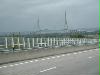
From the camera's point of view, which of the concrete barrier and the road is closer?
the road

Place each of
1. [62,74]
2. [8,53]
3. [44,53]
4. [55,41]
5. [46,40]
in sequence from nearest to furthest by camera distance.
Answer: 1. [62,74]
2. [8,53]
3. [44,53]
4. [46,40]
5. [55,41]

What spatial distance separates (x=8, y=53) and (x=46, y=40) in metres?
13.4

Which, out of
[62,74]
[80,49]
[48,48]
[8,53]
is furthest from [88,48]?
[62,74]

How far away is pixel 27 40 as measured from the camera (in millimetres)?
28031

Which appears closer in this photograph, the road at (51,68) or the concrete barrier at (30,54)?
the road at (51,68)

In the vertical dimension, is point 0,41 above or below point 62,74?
above

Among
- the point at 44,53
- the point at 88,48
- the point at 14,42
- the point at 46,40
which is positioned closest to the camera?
the point at 14,42

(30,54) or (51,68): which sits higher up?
(30,54)

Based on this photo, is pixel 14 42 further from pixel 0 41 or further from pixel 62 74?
pixel 62 74

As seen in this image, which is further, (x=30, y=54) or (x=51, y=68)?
(x=30, y=54)

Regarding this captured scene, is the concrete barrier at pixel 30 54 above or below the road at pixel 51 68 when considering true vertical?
above

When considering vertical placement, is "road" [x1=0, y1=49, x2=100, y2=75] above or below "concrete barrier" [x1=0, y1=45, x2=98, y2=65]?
below

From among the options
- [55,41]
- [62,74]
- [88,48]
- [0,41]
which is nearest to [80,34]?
[88,48]

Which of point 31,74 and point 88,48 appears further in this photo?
point 88,48
